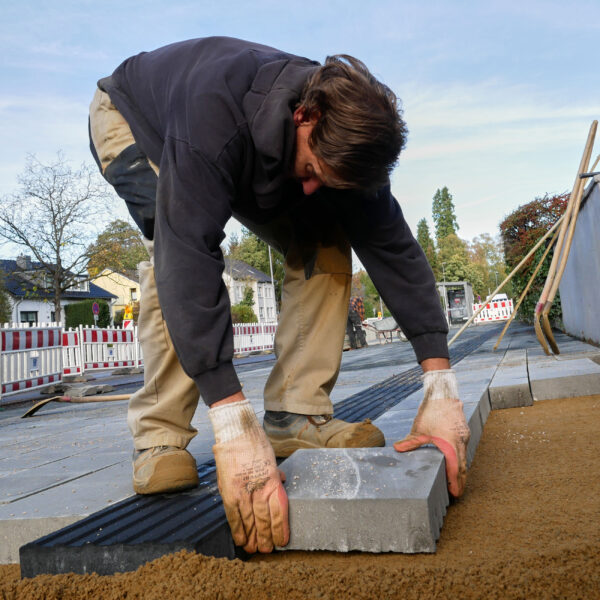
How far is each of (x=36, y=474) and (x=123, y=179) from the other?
1.26m

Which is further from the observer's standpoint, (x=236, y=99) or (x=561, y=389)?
(x=561, y=389)

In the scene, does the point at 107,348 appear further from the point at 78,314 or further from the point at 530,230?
the point at 78,314

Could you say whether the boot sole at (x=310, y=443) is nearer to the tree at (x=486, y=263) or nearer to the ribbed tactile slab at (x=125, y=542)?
the ribbed tactile slab at (x=125, y=542)

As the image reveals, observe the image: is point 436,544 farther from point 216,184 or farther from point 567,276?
point 567,276

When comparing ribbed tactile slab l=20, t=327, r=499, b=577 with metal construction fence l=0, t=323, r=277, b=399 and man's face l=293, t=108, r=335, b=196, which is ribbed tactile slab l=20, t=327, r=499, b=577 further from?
metal construction fence l=0, t=323, r=277, b=399

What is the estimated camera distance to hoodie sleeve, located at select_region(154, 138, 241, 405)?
1.51 meters

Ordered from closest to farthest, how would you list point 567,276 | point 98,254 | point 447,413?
1. point 447,413
2. point 567,276
3. point 98,254

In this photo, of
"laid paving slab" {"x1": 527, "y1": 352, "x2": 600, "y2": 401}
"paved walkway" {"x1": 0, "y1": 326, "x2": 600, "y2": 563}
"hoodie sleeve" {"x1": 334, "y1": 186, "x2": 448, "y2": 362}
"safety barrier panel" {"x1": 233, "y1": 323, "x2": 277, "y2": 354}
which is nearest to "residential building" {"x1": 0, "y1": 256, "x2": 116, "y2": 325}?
"safety barrier panel" {"x1": 233, "y1": 323, "x2": 277, "y2": 354}

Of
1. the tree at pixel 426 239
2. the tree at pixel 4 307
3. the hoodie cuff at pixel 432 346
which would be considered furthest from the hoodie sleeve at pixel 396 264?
the tree at pixel 426 239

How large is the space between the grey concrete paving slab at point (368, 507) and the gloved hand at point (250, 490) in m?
0.05

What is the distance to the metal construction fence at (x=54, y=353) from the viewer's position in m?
9.13

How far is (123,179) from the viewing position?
6.91ft

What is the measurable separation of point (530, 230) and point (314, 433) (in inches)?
477

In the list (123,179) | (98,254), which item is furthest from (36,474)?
(98,254)
